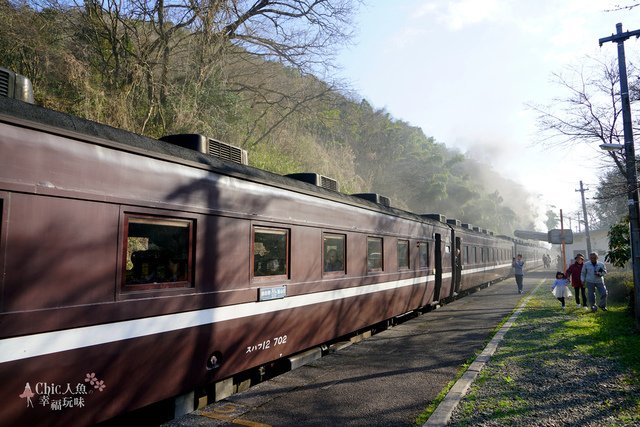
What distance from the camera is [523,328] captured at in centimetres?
972

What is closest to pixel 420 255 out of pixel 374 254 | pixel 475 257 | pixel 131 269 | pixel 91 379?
pixel 374 254

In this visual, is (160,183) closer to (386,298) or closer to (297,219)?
(297,219)

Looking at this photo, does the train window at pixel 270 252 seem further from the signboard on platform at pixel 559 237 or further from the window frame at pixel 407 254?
the signboard on platform at pixel 559 237

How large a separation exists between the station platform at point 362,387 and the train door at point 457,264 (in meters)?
6.30

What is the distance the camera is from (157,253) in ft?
13.6

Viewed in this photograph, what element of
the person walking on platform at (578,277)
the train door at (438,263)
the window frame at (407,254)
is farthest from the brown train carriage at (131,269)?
the person walking on platform at (578,277)

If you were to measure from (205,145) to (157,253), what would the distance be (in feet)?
5.59

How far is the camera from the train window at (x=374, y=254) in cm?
845

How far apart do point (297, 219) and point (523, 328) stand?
→ 6367 millimetres

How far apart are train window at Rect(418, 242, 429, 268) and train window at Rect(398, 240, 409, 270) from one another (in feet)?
3.66

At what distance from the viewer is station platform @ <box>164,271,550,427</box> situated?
4.54 metres

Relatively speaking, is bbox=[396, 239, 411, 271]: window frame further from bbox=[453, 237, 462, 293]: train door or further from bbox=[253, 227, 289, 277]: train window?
bbox=[453, 237, 462, 293]: train door

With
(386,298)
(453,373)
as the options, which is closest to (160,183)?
(453,373)

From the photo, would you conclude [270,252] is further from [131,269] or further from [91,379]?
[91,379]
